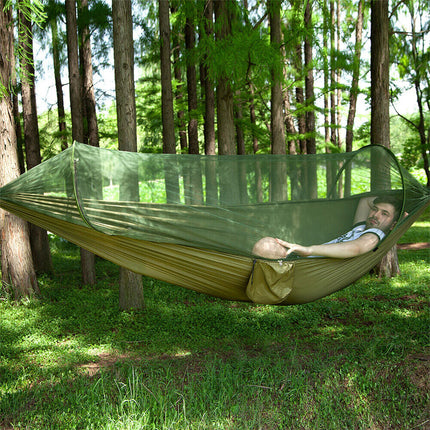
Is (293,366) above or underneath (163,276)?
underneath

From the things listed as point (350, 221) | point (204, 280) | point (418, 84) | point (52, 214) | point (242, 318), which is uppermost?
point (418, 84)

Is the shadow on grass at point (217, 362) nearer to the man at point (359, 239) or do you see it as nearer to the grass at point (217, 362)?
the grass at point (217, 362)

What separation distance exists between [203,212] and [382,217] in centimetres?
115

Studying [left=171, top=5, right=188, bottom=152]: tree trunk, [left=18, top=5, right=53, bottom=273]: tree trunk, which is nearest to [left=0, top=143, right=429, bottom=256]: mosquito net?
[left=18, top=5, right=53, bottom=273]: tree trunk

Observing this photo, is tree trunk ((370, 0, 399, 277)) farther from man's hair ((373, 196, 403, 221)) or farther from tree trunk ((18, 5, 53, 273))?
tree trunk ((18, 5, 53, 273))

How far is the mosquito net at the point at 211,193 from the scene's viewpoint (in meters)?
2.15

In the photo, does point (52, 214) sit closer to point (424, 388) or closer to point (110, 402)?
point (110, 402)

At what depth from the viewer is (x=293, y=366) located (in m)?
2.68

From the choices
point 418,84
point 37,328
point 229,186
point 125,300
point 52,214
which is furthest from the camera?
point 418,84

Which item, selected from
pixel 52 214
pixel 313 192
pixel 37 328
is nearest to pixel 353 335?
pixel 313 192

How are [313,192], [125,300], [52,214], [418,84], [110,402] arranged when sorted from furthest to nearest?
1. [418,84]
2. [125,300]
3. [313,192]
4. [110,402]
5. [52,214]

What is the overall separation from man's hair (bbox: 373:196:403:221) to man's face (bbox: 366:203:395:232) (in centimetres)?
2

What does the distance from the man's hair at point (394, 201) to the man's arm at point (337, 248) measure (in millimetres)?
298

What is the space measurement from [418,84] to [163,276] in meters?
9.99
